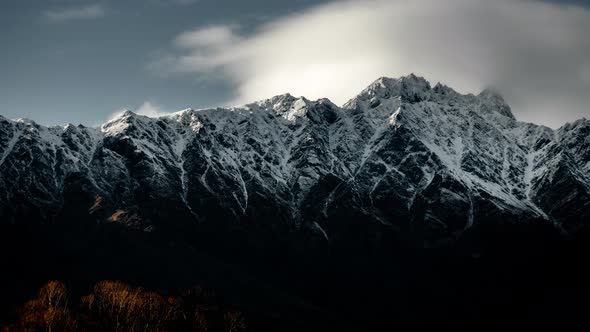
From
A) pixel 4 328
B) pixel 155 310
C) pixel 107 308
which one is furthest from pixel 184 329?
pixel 4 328

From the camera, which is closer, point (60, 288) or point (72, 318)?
point (72, 318)

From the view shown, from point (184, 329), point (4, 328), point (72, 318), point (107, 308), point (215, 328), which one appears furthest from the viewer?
point (215, 328)

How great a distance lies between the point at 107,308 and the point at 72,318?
13.1 meters

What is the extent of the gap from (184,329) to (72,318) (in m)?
32.5

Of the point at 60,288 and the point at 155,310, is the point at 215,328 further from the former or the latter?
the point at 60,288

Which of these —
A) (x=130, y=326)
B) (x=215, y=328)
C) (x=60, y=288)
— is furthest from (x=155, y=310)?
(x=215, y=328)

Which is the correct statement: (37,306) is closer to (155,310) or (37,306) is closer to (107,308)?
(107,308)

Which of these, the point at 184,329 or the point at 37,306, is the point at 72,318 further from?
the point at 184,329

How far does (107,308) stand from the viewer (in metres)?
148

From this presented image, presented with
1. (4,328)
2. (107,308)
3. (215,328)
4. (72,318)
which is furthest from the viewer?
(215,328)

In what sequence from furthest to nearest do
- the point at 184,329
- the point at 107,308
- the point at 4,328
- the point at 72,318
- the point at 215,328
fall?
1. the point at 215,328
2. the point at 184,329
3. the point at 107,308
4. the point at 72,318
5. the point at 4,328

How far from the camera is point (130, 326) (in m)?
144

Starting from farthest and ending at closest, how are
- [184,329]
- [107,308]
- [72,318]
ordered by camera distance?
1. [184,329]
2. [107,308]
3. [72,318]

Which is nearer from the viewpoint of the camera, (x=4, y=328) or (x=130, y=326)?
(x=4, y=328)
